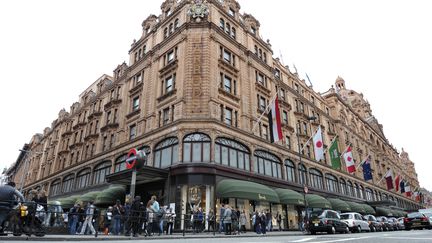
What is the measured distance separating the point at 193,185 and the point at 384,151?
66803 mm

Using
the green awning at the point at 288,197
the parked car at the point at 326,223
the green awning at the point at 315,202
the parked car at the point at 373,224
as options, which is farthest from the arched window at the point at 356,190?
the parked car at the point at 326,223

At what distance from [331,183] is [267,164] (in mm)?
16565

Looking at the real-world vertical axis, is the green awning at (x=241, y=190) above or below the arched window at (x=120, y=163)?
below

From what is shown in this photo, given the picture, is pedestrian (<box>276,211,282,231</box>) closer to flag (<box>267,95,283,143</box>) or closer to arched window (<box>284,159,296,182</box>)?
arched window (<box>284,159,296,182</box>)

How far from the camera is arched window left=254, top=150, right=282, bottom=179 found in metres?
28.6

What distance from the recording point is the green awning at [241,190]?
75.4 ft

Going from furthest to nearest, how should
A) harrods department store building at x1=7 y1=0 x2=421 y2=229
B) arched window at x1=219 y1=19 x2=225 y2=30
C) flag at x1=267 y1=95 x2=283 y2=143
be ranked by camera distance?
arched window at x1=219 y1=19 x2=225 y2=30, flag at x1=267 y1=95 x2=283 y2=143, harrods department store building at x1=7 y1=0 x2=421 y2=229

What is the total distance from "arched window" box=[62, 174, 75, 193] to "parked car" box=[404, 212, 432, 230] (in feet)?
127

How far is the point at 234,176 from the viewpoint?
25312 mm

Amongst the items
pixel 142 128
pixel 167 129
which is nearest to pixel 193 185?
pixel 167 129

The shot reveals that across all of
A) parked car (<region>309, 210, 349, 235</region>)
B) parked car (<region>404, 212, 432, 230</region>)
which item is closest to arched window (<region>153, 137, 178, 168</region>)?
parked car (<region>309, 210, 349, 235</region>)

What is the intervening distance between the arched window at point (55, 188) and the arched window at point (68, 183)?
5.30ft

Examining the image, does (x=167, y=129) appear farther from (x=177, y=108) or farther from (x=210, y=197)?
(x=210, y=197)

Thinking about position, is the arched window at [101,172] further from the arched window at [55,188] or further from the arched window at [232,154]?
the arched window at [232,154]
